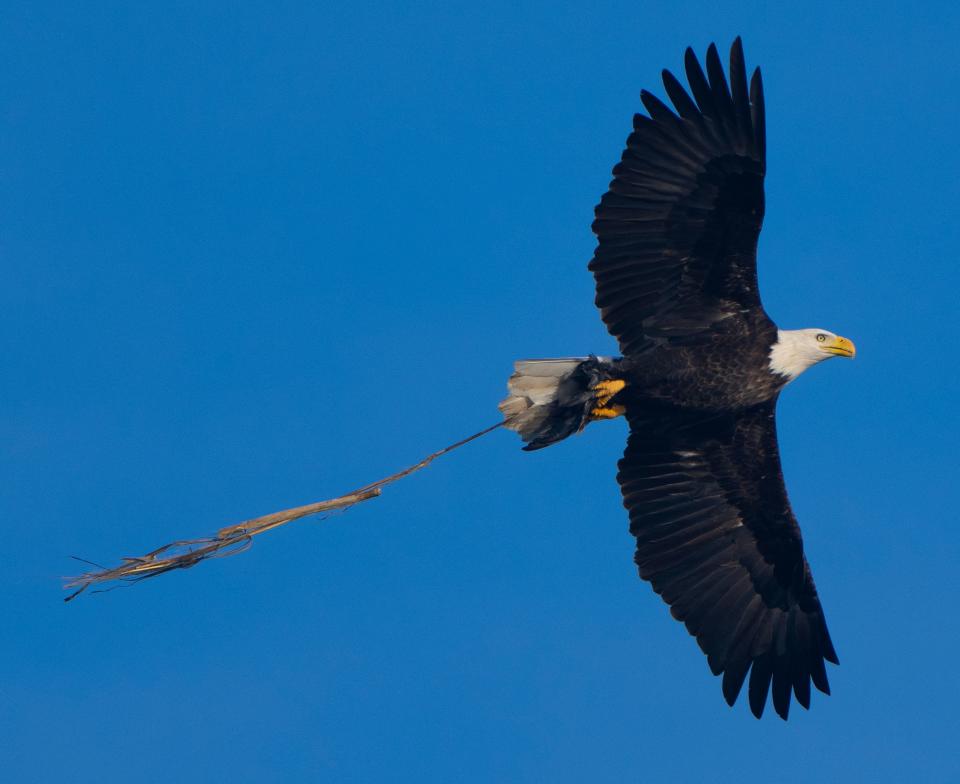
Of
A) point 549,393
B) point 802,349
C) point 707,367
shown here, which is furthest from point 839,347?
point 549,393

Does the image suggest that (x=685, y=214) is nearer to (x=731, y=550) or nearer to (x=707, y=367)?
(x=707, y=367)

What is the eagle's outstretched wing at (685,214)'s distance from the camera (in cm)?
1073

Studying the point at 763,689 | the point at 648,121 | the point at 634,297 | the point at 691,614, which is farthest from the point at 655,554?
the point at 648,121

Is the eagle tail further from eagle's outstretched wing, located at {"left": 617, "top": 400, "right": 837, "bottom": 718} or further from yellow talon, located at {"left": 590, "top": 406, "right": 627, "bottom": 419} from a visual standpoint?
eagle's outstretched wing, located at {"left": 617, "top": 400, "right": 837, "bottom": 718}

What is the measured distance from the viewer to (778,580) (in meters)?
11.9

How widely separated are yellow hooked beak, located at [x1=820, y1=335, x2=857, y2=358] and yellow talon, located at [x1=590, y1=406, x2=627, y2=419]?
1.57 m

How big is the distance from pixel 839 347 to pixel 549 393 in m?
2.26

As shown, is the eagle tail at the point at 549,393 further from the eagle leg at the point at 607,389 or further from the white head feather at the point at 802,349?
the white head feather at the point at 802,349

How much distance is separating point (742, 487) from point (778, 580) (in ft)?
2.57

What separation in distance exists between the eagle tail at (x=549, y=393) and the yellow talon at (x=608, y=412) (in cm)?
13

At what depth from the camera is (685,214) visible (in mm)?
10875

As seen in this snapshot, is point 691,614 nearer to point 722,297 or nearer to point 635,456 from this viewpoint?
point 635,456

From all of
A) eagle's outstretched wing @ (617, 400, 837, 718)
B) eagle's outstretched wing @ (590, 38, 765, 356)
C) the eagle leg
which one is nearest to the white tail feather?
the eagle leg

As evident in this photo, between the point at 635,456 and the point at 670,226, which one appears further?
the point at 635,456
